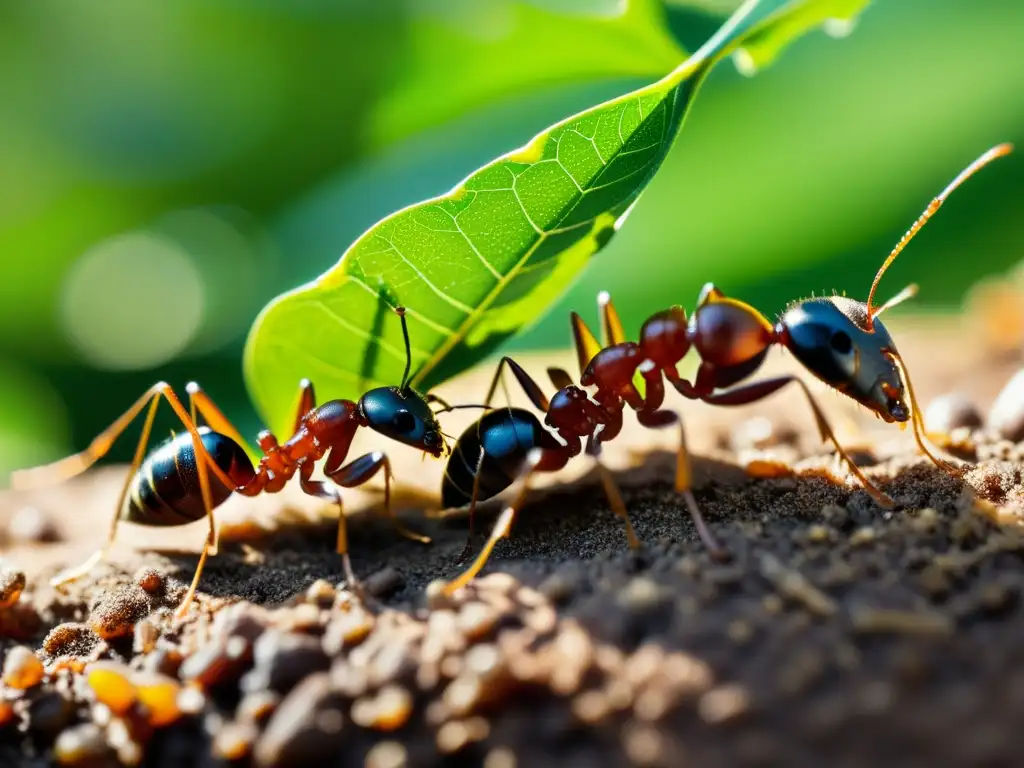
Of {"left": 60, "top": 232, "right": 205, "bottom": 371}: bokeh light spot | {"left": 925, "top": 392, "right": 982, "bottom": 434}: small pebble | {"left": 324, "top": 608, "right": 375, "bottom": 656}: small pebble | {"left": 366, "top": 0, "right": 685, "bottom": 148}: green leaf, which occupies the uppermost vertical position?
{"left": 366, "top": 0, "right": 685, "bottom": 148}: green leaf

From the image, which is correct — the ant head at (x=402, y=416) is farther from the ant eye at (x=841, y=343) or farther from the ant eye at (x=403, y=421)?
the ant eye at (x=841, y=343)

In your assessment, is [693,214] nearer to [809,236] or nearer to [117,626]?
[809,236]

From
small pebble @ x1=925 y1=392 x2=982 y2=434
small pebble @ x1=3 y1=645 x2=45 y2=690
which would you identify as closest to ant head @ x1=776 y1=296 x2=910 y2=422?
small pebble @ x1=925 y1=392 x2=982 y2=434

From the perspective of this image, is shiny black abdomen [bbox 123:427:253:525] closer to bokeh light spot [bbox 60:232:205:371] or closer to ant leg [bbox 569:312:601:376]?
ant leg [bbox 569:312:601:376]

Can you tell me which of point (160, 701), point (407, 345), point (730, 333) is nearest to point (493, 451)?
point (407, 345)

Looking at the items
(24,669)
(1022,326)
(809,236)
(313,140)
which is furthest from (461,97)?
(24,669)

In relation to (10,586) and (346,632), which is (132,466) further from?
(346,632)
